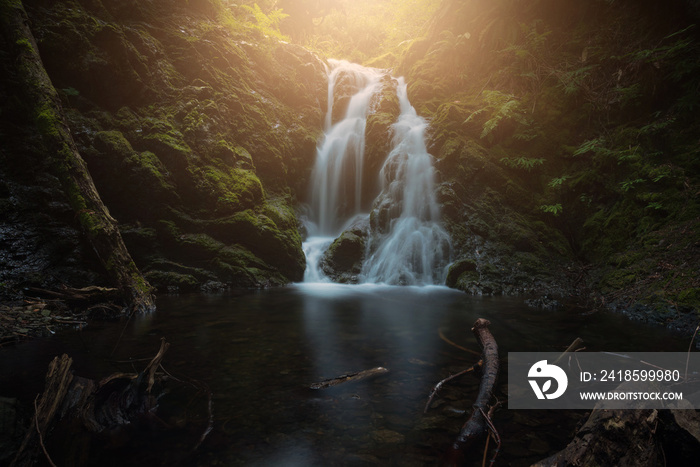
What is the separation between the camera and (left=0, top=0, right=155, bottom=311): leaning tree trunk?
5.45 meters

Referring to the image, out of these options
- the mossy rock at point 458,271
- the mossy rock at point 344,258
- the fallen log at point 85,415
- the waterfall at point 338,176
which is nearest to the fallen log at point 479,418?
the fallen log at point 85,415

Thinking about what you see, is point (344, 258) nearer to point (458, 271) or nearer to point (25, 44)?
point (458, 271)

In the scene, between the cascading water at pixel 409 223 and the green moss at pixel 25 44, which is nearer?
the green moss at pixel 25 44

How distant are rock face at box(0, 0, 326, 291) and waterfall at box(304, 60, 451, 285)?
2321 millimetres

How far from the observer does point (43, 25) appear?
24.2 ft

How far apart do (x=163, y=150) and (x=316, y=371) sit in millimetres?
8567

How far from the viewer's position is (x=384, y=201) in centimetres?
1191

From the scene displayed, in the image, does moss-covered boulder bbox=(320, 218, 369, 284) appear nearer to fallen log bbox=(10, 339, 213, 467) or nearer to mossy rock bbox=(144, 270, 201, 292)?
mossy rock bbox=(144, 270, 201, 292)

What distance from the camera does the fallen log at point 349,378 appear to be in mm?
2990

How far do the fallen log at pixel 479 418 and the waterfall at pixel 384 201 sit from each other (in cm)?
746

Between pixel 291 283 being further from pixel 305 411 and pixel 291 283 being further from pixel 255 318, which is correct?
pixel 305 411

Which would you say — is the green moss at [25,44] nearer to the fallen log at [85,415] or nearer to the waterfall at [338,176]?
the fallen log at [85,415]

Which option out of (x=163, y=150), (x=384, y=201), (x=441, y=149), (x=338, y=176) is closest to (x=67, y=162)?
(x=163, y=150)

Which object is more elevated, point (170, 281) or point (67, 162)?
point (67, 162)
